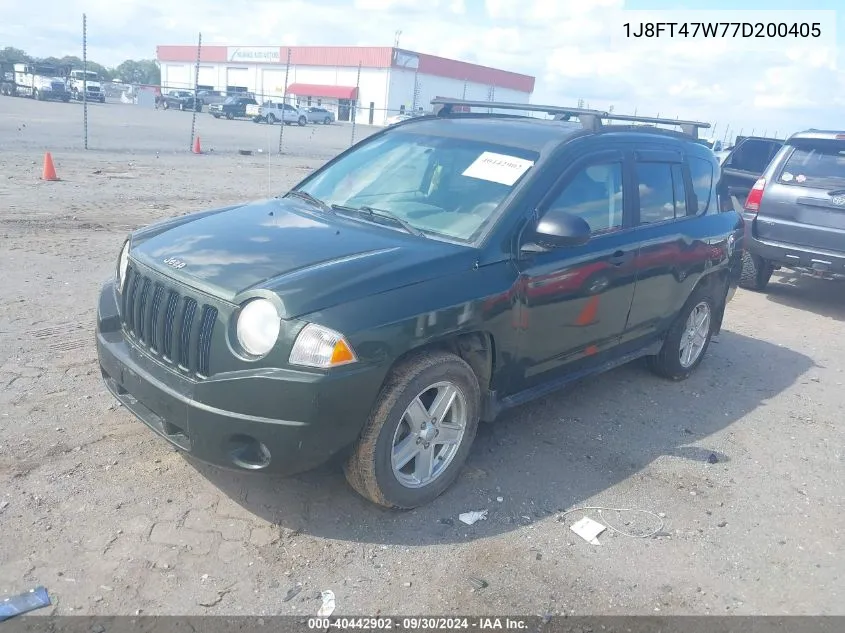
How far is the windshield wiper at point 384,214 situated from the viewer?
12.7 ft

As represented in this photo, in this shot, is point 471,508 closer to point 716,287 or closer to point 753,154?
point 716,287

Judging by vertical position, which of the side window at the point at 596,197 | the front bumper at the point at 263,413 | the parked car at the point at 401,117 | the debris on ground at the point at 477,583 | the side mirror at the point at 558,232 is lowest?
the debris on ground at the point at 477,583

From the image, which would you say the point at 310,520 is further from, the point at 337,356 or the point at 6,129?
the point at 6,129

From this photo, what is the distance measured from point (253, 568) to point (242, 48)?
7988 centimetres

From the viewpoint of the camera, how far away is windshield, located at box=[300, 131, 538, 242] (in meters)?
3.94

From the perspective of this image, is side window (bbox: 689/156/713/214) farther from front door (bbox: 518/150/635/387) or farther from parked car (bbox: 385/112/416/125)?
parked car (bbox: 385/112/416/125)

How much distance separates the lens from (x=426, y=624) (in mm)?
2867

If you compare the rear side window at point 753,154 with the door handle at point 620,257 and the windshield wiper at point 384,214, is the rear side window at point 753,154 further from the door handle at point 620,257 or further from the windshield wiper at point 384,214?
the windshield wiper at point 384,214

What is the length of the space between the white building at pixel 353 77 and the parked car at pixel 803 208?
170ft

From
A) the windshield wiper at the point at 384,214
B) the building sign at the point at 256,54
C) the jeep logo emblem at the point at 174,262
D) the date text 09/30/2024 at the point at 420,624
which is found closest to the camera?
the date text 09/30/2024 at the point at 420,624

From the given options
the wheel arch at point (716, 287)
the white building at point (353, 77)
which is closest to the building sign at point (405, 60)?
the white building at point (353, 77)

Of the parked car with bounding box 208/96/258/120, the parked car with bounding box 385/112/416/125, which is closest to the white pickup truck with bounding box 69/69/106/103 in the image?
the parked car with bounding box 208/96/258/120

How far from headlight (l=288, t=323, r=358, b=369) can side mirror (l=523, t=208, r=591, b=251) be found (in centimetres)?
132

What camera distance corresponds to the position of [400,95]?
64250mm
